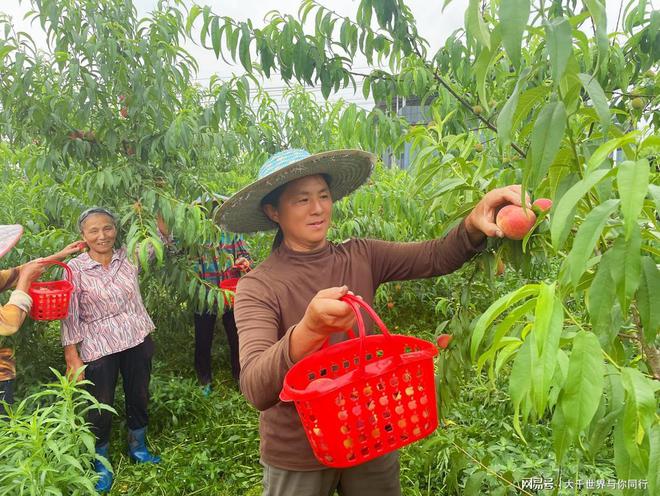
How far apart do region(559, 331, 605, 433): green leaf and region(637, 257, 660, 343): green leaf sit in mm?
144

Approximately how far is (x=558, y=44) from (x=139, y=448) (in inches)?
123

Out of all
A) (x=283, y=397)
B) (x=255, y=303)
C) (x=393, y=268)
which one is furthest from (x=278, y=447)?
(x=393, y=268)

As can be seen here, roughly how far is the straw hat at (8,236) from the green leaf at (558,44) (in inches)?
103

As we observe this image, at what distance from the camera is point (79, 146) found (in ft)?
9.57

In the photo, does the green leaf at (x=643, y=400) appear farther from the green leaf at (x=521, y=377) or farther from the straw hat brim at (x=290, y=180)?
the straw hat brim at (x=290, y=180)

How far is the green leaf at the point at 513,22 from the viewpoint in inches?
22.1

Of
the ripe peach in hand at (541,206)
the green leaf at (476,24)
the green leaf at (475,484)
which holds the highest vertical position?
the green leaf at (476,24)

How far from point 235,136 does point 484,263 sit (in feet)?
6.96

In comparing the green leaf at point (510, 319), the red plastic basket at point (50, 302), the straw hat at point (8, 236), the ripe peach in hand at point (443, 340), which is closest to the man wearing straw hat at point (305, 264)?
the ripe peach in hand at point (443, 340)

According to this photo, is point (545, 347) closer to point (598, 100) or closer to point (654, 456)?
point (654, 456)

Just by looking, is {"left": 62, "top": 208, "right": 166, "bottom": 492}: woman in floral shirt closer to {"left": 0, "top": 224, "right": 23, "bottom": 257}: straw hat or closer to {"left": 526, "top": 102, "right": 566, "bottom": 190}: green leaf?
{"left": 0, "top": 224, "right": 23, "bottom": 257}: straw hat

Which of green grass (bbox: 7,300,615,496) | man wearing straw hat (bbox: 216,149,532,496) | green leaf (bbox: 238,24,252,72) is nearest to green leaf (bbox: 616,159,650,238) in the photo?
man wearing straw hat (bbox: 216,149,532,496)

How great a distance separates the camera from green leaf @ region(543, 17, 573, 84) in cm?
62

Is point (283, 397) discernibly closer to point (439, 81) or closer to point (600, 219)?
point (600, 219)
